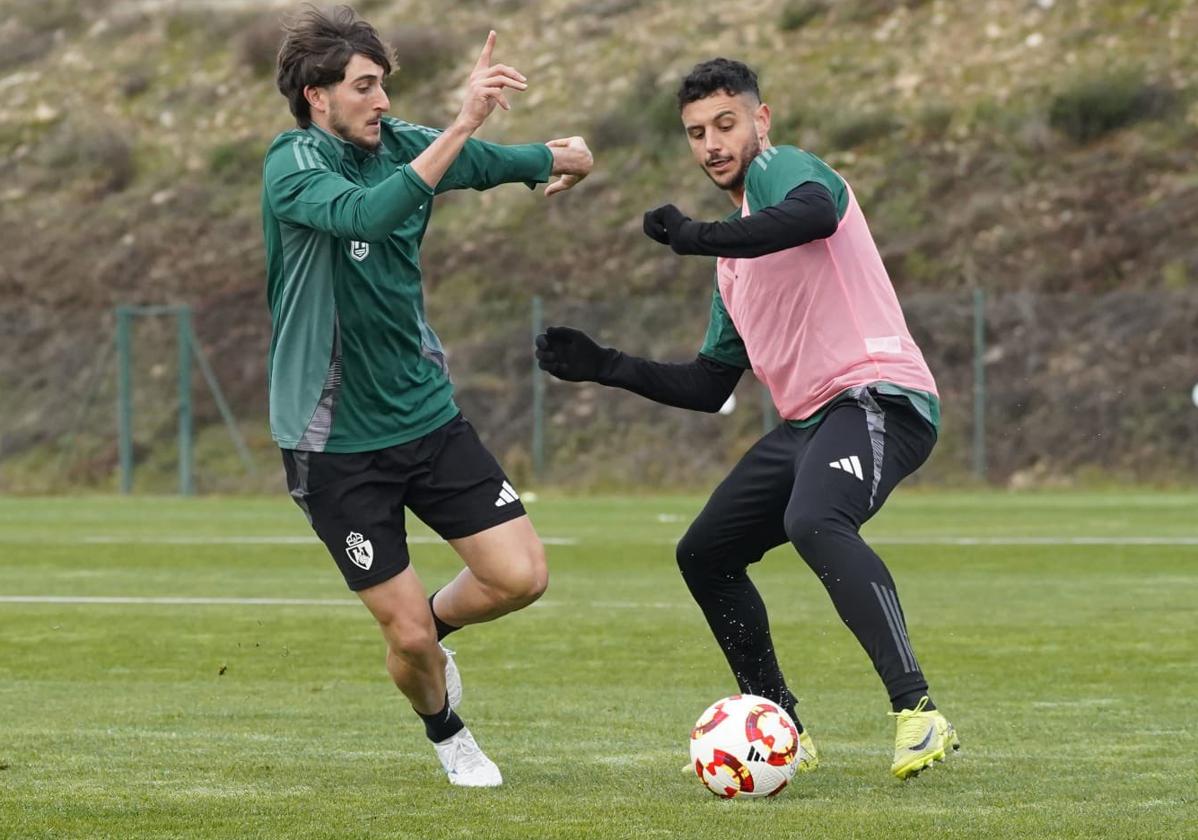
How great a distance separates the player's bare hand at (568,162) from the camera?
291 inches

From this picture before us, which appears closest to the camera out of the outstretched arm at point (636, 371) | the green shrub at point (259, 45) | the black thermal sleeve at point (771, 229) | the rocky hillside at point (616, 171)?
the black thermal sleeve at point (771, 229)

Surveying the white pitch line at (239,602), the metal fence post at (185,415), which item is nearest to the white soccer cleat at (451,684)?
the white pitch line at (239,602)

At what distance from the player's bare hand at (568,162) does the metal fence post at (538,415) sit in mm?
22340

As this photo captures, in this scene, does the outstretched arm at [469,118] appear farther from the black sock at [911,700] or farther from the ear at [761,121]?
the black sock at [911,700]

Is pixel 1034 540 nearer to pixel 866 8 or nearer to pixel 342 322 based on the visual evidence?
pixel 342 322

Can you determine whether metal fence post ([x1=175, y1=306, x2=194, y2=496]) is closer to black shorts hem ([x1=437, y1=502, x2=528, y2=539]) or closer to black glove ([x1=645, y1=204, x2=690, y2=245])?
black shorts hem ([x1=437, y1=502, x2=528, y2=539])

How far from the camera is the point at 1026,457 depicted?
94.4 ft

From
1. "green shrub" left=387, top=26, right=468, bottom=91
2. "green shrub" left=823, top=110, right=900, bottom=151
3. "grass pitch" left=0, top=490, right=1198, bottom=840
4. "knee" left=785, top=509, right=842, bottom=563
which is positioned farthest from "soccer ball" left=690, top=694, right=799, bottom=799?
"green shrub" left=387, top=26, right=468, bottom=91

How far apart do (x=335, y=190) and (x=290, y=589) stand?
8.84 meters

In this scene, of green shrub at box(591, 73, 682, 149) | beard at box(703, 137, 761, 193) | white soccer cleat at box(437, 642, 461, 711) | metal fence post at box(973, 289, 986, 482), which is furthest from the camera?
green shrub at box(591, 73, 682, 149)

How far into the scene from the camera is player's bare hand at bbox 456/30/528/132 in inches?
249

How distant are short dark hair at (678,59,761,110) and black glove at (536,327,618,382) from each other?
99cm

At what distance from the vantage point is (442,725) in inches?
271

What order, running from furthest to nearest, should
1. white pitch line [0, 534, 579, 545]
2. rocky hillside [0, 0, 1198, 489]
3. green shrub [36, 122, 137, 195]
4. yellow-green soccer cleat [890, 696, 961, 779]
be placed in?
green shrub [36, 122, 137, 195] → rocky hillside [0, 0, 1198, 489] → white pitch line [0, 534, 579, 545] → yellow-green soccer cleat [890, 696, 961, 779]
